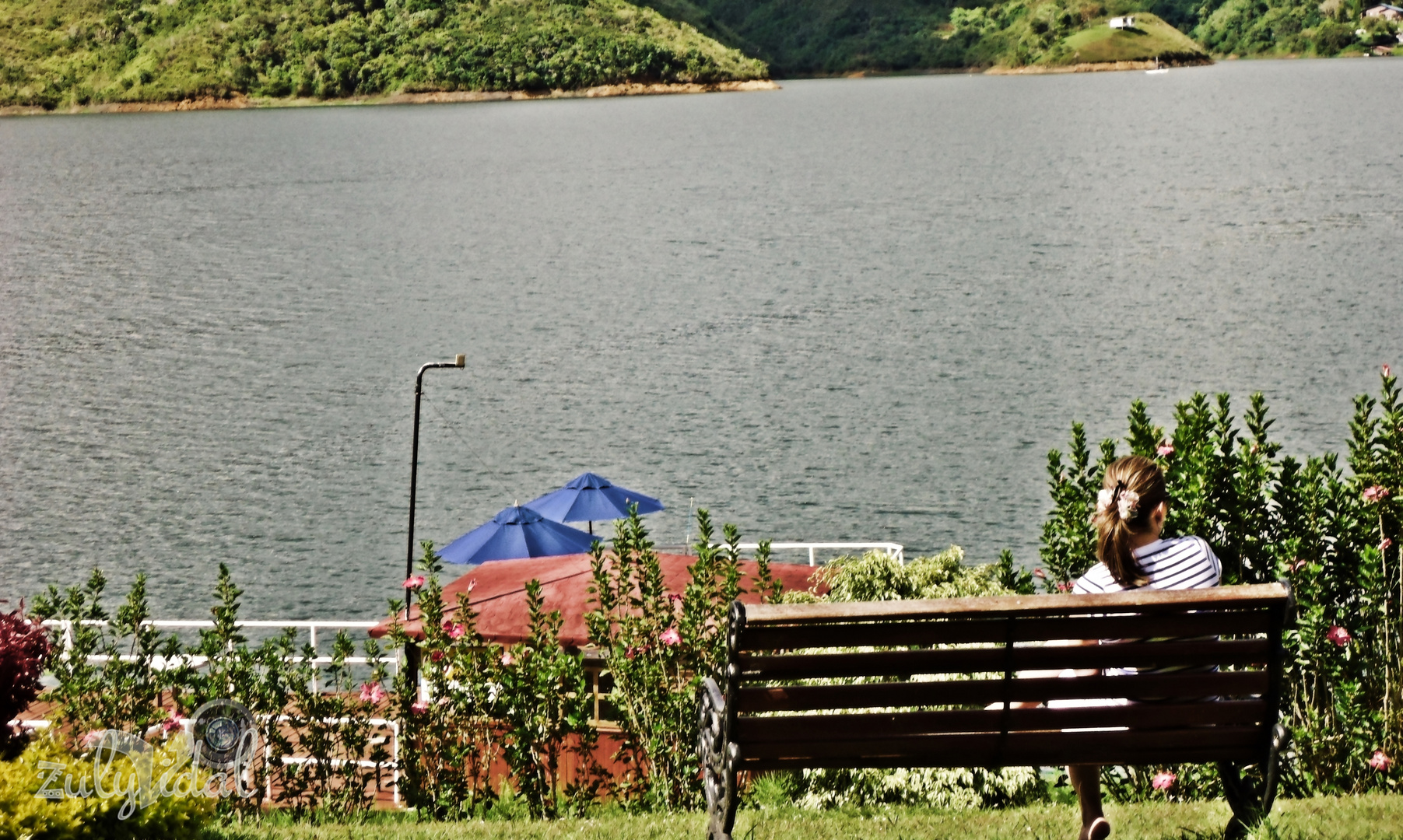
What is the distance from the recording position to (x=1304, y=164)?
86.6 m

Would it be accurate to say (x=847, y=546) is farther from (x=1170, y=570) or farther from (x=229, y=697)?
(x=1170, y=570)

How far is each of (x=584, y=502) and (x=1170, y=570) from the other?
14.9 meters

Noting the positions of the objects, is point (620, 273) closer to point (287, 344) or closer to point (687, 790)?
point (287, 344)

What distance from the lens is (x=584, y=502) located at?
19.6 meters

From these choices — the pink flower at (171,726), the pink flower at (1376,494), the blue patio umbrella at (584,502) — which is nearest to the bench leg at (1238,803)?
the pink flower at (1376,494)

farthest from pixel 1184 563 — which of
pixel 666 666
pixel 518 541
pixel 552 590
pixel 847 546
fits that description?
pixel 518 541

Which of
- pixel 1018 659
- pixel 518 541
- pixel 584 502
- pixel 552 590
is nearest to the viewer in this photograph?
pixel 1018 659

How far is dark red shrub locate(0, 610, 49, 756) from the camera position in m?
5.81

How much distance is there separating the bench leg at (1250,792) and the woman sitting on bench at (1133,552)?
1.43ft

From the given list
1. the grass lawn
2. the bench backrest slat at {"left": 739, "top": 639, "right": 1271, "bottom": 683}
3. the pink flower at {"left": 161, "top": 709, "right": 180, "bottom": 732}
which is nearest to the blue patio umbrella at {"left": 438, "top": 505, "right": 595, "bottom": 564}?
the pink flower at {"left": 161, "top": 709, "right": 180, "bottom": 732}

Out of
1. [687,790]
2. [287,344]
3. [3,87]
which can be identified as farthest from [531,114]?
[687,790]

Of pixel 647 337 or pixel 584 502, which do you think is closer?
pixel 584 502

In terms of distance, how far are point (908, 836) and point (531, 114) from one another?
548 ft

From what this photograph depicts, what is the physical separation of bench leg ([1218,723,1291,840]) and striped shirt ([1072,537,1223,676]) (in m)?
0.33
